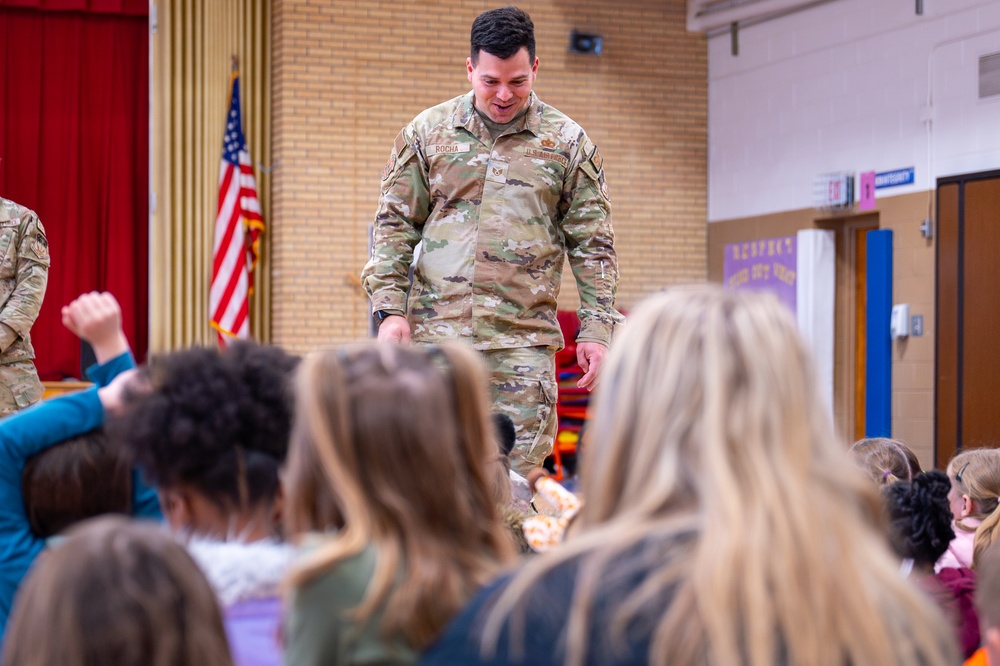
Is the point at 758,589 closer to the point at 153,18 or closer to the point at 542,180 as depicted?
the point at 542,180

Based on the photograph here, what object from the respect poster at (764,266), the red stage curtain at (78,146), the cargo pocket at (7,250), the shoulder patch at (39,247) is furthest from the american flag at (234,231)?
the respect poster at (764,266)

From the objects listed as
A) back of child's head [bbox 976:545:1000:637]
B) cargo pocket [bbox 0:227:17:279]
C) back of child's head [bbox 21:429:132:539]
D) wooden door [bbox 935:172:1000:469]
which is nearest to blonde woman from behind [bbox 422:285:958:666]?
back of child's head [bbox 976:545:1000:637]

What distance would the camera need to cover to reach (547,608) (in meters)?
1.24

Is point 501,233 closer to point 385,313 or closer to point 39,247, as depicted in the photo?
point 385,313

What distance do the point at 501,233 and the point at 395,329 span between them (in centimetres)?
51

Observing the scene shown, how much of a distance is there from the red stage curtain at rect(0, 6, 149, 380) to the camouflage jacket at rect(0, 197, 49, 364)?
4.55m

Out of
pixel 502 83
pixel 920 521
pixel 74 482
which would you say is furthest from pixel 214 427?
pixel 502 83

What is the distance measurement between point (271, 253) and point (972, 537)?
25.3 ft

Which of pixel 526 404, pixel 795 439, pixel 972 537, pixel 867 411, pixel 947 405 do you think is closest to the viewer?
pixel 795 439

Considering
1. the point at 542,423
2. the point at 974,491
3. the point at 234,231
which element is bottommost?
the point at 974,491

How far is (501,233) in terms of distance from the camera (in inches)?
164

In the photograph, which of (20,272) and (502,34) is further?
(20,272)

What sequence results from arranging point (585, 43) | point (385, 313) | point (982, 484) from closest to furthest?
point (982, 484)
point (385, 313)
point (585, 43)

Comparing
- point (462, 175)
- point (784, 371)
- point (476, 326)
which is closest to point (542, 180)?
point (462, 175)
